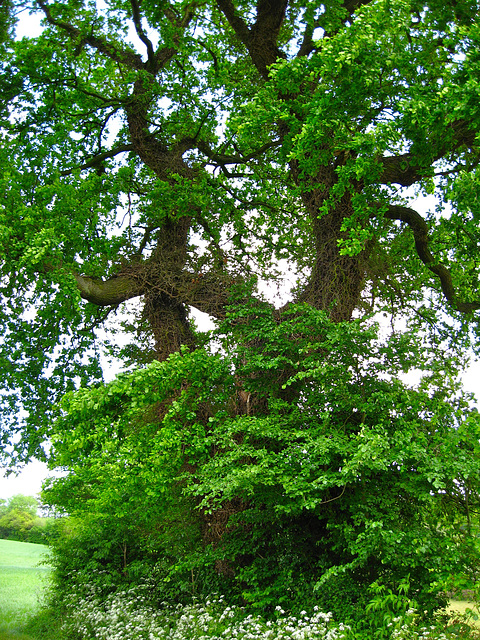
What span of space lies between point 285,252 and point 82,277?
592 centimetres

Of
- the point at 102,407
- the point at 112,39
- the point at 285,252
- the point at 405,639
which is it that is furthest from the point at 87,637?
the point at 112,39

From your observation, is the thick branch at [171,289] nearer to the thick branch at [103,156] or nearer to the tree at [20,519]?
the thick branch at [103,156]

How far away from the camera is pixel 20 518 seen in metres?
30.2

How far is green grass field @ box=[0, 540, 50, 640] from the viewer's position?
13.9m

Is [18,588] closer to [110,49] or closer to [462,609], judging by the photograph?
[462,609]

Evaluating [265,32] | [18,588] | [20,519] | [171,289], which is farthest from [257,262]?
[20,519]

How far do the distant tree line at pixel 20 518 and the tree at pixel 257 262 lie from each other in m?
17.9

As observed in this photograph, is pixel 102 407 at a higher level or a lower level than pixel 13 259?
lower

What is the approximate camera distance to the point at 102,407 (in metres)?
9.65

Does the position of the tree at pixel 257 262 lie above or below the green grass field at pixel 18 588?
above

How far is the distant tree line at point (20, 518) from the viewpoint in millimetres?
28891

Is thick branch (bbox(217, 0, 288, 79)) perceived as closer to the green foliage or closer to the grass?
the green foliage

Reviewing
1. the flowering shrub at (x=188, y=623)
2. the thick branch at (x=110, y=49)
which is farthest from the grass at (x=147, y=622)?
the thick branch at (x=110, y=49)

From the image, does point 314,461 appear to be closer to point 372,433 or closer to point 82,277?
point 372,433
